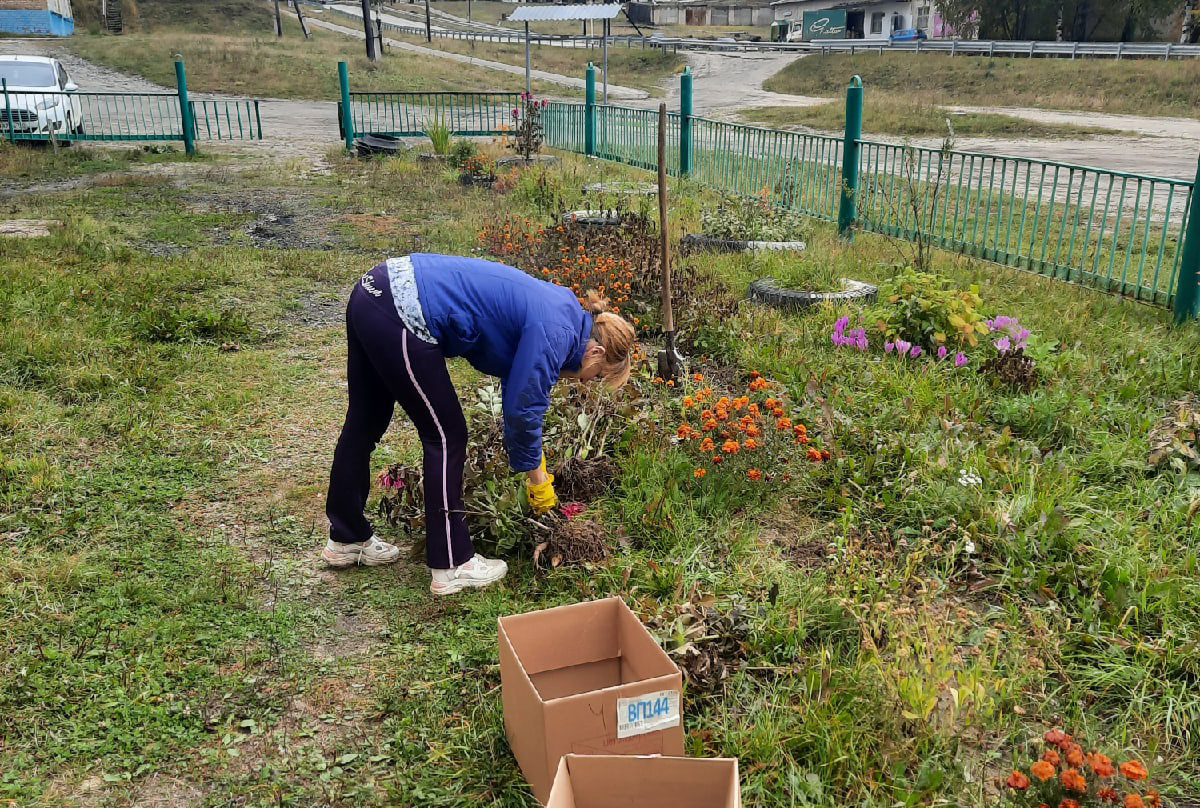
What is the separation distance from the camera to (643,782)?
2.07 metres

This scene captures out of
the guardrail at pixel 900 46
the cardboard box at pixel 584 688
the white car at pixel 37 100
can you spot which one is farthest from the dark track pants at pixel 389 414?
the guardrail at pixel 900 46

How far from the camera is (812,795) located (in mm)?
2381

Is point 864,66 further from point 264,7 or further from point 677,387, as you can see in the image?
point 677,387

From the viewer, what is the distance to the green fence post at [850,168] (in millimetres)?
8483

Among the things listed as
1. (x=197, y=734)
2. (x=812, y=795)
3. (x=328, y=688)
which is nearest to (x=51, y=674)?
(x=197, y=734)

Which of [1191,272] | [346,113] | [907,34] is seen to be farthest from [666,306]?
[907,34]

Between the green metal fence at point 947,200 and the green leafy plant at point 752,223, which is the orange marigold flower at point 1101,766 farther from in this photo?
the green leafy plant at point 752,223

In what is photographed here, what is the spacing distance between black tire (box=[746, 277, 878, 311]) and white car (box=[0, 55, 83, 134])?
12.3m

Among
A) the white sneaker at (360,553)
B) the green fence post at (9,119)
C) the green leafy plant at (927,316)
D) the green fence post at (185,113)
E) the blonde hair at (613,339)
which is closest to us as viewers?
the blonde hair at (613,339)

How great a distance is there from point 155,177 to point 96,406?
9443mm

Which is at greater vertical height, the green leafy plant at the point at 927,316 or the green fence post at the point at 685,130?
the green fence post at the point at 685,130

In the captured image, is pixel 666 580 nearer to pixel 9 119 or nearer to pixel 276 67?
pixel 9 119

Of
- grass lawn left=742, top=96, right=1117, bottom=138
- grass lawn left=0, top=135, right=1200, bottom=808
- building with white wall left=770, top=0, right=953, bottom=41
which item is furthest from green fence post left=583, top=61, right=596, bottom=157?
building with white wall left=770, top=0, right=953, bottom=41

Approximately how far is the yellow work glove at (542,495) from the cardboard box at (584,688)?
73 centimetres
